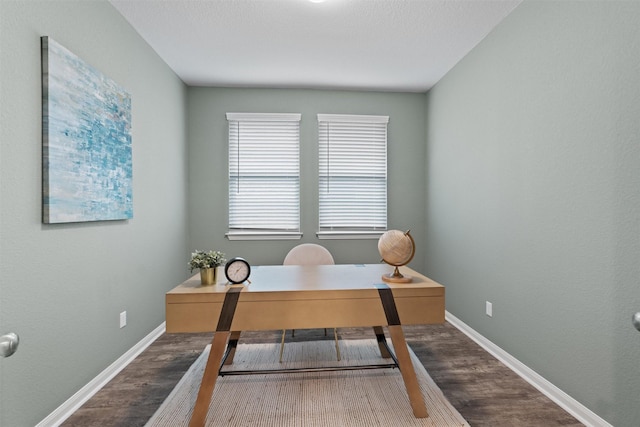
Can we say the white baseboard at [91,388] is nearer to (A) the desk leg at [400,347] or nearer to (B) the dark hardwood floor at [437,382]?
(B) the dark hardwood floor at [437,382]

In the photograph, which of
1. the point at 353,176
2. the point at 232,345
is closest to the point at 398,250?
the point at 232,345

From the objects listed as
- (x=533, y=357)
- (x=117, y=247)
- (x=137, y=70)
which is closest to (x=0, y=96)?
(x=117, y=247)

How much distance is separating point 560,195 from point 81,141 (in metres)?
3.01

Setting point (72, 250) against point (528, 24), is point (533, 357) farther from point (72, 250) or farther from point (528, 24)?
point (72, 250)

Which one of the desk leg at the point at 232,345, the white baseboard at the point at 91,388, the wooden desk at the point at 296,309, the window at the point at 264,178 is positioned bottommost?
the white baseboard at the point at 91,388

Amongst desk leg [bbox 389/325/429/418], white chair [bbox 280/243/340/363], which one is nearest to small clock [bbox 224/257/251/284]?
desk leg [bbox 389/325/429/418]

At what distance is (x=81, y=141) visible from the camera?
208cm

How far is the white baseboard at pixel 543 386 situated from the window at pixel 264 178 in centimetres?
233

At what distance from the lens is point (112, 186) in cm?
242

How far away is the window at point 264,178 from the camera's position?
4.16m

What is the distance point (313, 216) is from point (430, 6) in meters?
2.50

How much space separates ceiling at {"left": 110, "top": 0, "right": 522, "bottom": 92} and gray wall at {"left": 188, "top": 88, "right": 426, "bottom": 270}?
0.25 metres

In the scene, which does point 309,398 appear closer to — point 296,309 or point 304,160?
point 296,309

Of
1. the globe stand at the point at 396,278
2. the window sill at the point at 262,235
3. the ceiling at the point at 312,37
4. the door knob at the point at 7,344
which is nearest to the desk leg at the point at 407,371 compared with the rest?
the globe stand at the point at 396,278
